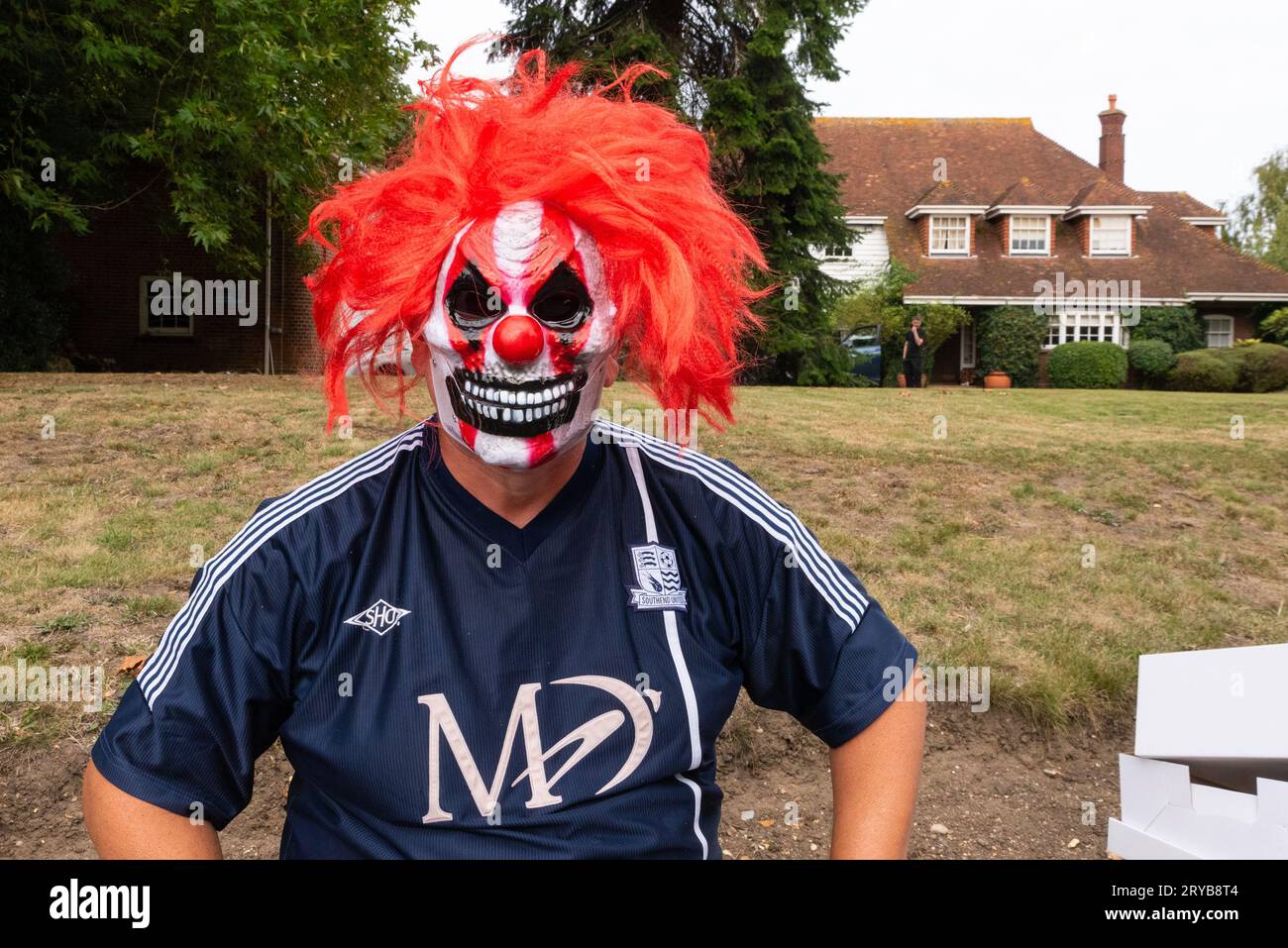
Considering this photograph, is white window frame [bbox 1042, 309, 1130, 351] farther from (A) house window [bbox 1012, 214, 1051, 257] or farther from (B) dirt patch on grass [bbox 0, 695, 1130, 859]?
(B) dirt patch on grass [bbox 0, 695, 1130, 859]

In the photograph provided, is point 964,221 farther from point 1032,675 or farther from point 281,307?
point 1032,675

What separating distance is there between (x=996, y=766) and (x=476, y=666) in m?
2.97

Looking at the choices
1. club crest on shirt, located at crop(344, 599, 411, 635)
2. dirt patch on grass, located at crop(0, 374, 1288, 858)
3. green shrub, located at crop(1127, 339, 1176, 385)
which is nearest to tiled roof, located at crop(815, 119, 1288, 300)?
green shrub, located at crop(1127, 339, 1176, 385)

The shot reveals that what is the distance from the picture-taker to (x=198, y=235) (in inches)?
490

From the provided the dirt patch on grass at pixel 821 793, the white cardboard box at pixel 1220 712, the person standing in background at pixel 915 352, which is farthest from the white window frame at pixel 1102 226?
the white cardboard box at pixel 1220 712

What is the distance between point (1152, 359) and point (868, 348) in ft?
24.3

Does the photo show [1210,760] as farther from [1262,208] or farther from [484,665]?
[1262,208]

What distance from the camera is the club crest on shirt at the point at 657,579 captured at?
75.0 inches

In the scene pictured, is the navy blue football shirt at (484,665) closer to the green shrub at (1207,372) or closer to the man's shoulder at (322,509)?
the man's shoulder at (322,509)

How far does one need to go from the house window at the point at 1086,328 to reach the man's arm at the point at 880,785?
30.2 meters

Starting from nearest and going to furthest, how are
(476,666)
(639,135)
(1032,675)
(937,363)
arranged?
(476,666)
(639,135)
(1032,675)
(937,363)

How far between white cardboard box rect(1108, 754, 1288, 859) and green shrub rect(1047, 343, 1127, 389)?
25474 mm

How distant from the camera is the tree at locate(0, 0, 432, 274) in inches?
475

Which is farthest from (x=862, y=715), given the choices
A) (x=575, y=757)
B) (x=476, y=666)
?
(x=476, y=666)
